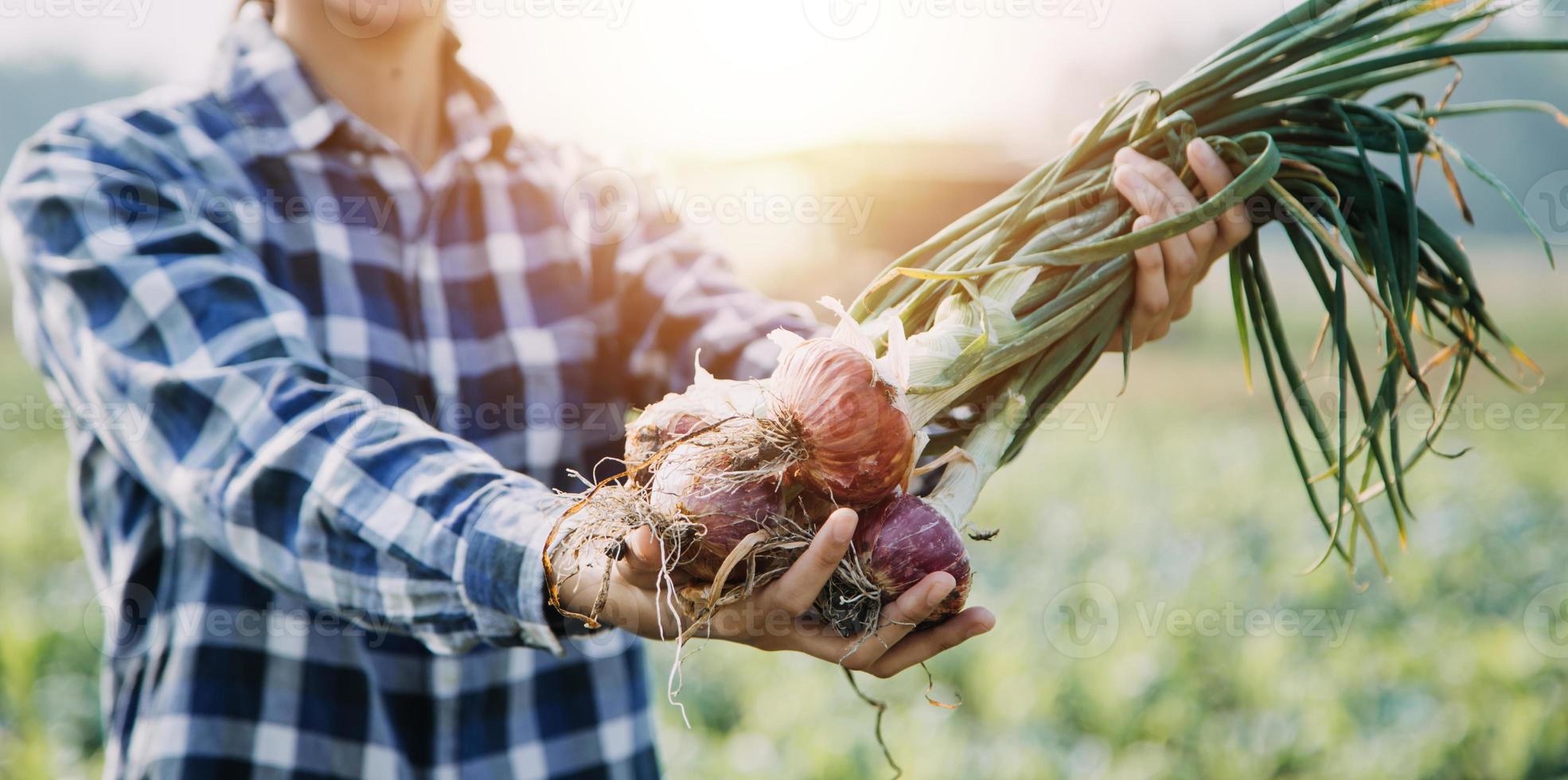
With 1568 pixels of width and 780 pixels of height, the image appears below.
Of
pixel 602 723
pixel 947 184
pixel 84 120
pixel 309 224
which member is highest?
pixel 84 120

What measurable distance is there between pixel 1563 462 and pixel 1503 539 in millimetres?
1895

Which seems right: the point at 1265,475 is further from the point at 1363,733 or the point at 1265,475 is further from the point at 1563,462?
the point at 1363,733

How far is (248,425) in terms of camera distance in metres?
0.92

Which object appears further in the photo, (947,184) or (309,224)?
(947,184)

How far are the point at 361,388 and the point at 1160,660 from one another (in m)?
2.54

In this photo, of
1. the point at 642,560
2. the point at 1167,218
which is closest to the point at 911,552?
the point at 642,560

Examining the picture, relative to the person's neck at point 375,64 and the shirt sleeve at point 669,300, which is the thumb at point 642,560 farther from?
the person's neck at point 375,64

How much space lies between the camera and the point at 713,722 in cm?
294

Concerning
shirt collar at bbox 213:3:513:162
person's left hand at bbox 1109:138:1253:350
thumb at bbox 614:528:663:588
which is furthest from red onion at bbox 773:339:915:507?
shirt collar at bbox 213:3:513:162

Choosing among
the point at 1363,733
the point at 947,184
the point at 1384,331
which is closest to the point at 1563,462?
the point at 1363,733

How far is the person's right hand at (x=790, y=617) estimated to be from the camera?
0.77m

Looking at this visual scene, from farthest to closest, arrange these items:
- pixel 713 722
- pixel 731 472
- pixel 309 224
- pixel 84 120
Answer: pixel 713 722, pixel 309 224, pixel 84 120, pixel 731 472

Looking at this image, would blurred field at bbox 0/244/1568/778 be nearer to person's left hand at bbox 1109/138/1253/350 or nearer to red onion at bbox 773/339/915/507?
person's left hand at bbox 1109/138/1253/350

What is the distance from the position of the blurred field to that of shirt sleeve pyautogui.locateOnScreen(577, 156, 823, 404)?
50cm
